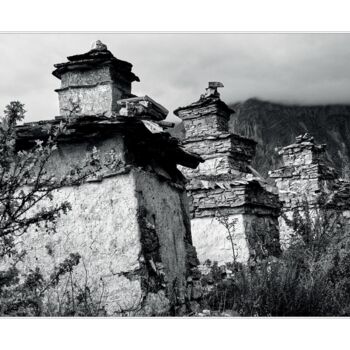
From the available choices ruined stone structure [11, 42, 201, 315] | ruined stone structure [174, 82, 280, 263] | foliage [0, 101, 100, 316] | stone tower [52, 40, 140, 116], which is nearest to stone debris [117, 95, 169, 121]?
ruined stone structure [11, 42, 201, 315]

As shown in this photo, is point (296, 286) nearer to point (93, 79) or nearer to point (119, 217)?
point (119, 217)

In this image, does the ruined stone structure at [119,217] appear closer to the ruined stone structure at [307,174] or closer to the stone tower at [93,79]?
the stone tower at [93,79]

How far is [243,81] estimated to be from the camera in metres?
6.30

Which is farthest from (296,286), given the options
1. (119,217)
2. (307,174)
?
(307,174)

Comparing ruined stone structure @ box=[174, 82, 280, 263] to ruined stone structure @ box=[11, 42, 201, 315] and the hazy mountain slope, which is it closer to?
the hazy mountain slope

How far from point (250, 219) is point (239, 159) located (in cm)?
328

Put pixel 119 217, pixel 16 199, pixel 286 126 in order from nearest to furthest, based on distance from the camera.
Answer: pixel 16 199, pixel 119 217, pixel 286 126

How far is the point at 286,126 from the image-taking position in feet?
34.1

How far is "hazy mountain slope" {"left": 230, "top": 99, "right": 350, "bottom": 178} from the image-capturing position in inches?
293

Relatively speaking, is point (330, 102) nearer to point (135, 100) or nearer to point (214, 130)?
point (135, 100)

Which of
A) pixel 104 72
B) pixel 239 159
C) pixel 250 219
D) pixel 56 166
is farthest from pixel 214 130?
pixel 56 166

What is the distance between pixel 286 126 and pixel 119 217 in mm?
6604

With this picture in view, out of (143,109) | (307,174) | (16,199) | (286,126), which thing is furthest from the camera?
(307,174)

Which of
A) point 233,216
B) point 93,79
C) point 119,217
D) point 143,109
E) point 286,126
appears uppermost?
point 286,126
